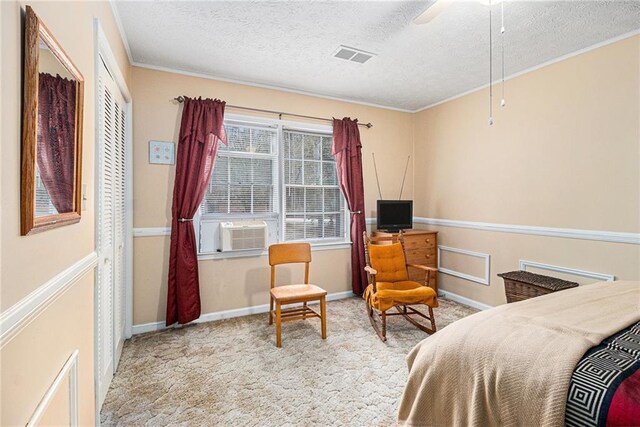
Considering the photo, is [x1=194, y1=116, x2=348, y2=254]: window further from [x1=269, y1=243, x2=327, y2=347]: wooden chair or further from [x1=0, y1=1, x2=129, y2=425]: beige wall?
[x1=0, y1=1, x2=129, y2=425]: beige wall

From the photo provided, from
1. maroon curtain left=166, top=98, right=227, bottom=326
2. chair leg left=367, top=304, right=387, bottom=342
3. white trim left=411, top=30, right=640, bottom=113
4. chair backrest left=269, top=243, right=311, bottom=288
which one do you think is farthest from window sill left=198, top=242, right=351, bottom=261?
white trim left=411, top=30, right=640, bottom=113

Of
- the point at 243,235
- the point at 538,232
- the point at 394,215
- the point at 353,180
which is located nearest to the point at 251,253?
the point at 243,235

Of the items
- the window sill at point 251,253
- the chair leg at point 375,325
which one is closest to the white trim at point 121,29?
the window sill at point 251,253

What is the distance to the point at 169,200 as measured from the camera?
3178 mm

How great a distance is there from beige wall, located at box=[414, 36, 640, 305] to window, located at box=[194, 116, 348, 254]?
1567 mm

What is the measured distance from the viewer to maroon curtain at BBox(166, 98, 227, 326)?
3090 mm

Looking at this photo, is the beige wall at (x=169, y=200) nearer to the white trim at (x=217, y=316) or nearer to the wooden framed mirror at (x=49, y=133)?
the white trim at (x=217, y=316)

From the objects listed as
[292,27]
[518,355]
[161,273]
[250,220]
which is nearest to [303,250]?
[250,220]

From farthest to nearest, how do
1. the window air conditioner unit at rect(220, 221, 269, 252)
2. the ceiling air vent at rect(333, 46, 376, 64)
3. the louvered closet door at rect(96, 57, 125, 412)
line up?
the window air conditioner unit at rect(220, 221, 269, 252)
the ceiling air vent at rect(333, 46, 376, 64)
the louvered closet door at rect(96, 57, 125, 412)

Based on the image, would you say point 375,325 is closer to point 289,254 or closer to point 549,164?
point 289,254

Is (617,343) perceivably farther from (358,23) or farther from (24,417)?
(358,23)

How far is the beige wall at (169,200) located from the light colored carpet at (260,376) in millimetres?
338

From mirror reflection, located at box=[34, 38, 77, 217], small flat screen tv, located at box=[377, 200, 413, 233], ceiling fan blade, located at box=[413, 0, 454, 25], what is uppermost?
ceiling fan blade, located at box=[413, 0, 454, 25]

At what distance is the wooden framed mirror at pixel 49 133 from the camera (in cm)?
90
